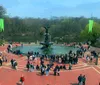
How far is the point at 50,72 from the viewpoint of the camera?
34750mm

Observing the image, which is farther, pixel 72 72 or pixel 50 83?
pixel 72 72

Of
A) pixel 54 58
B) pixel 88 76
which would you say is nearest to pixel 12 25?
pixel 54 58

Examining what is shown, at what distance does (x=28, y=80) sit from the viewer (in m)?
31.5

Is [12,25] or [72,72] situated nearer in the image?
[72,72]

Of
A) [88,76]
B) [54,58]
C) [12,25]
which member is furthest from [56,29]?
[88,76]

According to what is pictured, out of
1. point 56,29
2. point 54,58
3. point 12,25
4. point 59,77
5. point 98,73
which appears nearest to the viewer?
point 59,77

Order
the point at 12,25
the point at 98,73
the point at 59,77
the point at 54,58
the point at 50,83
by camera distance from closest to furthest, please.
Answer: the point at 50,83 < the point at 59,77 < the point at 98,73 < the point at 54,58 < the point at 12,25

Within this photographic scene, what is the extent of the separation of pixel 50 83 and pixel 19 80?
140 inches

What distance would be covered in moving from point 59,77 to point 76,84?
9.73ft

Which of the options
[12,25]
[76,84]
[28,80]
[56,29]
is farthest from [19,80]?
[12,25]

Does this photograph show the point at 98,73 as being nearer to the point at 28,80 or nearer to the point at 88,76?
the point at 88,76

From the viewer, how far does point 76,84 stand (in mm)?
30906

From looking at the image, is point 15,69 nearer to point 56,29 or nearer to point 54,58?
point 54,58

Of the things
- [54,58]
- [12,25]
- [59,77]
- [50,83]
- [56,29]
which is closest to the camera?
[50,83]
